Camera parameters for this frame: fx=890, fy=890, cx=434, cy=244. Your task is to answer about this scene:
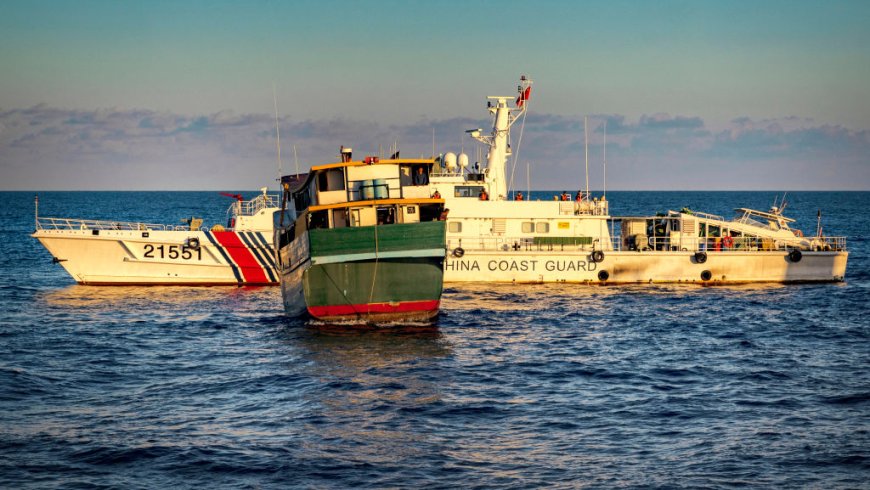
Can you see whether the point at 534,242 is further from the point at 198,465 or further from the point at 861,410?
the point at 198,465

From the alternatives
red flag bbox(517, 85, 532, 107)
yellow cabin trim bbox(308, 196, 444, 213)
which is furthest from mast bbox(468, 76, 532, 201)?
yellow cabin trim bbox(308, 196, 444, 213)

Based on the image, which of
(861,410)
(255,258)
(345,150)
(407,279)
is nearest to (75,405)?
(407,279)

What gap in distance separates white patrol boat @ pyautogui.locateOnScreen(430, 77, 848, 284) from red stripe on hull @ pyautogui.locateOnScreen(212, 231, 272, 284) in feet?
34.3

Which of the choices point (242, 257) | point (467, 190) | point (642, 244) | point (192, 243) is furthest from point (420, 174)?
point (642, 244)

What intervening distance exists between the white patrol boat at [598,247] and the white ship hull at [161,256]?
10663 millimetres

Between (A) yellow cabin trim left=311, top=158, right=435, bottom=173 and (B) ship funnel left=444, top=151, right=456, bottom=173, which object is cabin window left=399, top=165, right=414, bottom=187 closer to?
(A) yellow cabin trim left=311, top=158, right=435, bottom=173

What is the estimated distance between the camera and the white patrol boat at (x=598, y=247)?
47.5 metres

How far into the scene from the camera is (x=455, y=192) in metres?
49.4

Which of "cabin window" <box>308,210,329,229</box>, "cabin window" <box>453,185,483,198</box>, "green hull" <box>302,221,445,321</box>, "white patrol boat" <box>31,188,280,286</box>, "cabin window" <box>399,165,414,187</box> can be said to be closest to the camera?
"green hull" <box>302,221,445,321</box>

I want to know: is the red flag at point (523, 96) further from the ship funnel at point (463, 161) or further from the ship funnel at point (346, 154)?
the ship funnel at point (346, 154)

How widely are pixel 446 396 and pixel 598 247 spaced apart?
26.3 meters

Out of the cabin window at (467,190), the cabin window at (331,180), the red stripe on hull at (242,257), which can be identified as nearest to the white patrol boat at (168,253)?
the red stripe on hull at (242,257)

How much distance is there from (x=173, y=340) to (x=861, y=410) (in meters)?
23.3

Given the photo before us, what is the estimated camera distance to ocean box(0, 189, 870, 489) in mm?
18234
